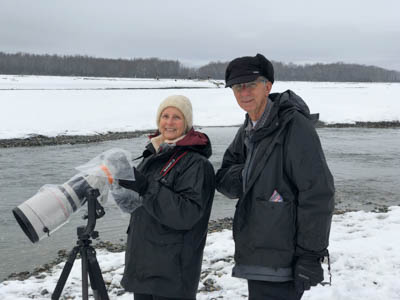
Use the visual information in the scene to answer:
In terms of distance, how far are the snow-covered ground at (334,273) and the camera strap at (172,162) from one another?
2.00 m

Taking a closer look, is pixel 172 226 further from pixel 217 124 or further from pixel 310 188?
pixel 217 124

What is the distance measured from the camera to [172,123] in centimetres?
236

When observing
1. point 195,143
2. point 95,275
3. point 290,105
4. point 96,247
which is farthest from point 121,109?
point 95,275

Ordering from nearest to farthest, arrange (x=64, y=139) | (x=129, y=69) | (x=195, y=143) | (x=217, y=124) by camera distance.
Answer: (x=195, y=143) < (x=64, y=139) < (x=217, y=124) < (x=129, y=69)

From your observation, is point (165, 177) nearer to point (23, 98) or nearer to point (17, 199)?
point (17, 199)

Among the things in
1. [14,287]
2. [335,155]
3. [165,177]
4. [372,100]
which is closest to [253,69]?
[165,177]

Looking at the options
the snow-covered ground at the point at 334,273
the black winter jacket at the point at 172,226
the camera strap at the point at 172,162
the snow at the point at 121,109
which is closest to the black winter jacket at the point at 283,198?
the black winter jacket at the point at 172,226

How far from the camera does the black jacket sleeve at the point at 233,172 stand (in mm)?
2299

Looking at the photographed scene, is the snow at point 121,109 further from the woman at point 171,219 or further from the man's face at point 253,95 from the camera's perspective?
the man's face at point 253,95

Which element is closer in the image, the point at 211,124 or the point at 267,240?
the point at 267,240

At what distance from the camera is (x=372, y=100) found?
A: 32.5 meters

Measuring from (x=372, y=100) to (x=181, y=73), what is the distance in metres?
60.6

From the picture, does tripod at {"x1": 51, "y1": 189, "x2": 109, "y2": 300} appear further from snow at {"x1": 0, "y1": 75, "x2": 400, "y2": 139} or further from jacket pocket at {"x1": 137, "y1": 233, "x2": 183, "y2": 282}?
snow at {"x1": 0, "y1": 75, "x2": 400, "y2": 139}

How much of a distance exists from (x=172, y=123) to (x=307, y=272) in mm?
1093
